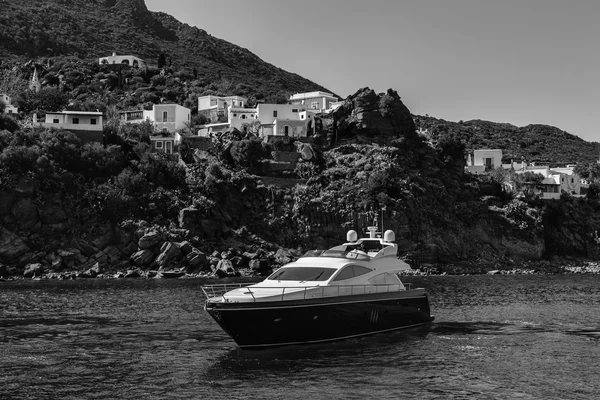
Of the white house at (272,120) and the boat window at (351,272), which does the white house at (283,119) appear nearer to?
the white house at (272,120)

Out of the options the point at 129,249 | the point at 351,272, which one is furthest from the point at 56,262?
the point at 351,272

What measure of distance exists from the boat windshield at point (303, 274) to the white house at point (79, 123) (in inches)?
2555

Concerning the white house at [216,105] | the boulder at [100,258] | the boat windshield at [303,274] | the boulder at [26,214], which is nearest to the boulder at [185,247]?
the boulder at [100,258]

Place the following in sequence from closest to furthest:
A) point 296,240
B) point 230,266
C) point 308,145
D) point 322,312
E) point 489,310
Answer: point 322,312
point 489,310
point 230,266
point 296,240
point 308,145

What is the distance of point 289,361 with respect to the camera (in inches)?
1101

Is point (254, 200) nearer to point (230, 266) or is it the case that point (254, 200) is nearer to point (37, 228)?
point (230, 266)

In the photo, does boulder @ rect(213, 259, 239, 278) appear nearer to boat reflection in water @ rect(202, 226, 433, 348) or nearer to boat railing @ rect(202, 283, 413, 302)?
boat reflection in water @ rect(202, 226, 433, 348)

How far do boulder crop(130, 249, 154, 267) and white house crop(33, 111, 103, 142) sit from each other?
22398 mm

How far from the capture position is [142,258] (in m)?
77.0

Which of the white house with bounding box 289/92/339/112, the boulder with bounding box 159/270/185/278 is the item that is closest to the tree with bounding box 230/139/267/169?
the boulder with bounding box 159/270/185/278

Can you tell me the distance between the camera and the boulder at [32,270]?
236ft

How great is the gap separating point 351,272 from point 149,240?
1896 inches

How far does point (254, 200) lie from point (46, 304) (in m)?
47.7

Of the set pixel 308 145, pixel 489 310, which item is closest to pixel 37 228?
pixel 308 145
